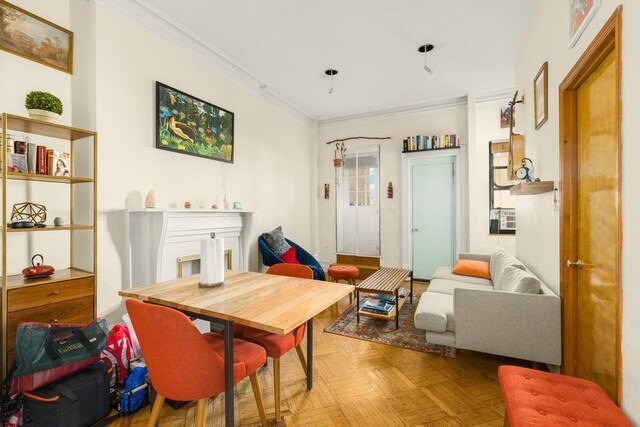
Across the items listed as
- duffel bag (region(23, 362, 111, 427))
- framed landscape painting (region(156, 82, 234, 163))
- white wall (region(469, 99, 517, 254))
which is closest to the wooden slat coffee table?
white wall (region(469, 99, 517, 254))

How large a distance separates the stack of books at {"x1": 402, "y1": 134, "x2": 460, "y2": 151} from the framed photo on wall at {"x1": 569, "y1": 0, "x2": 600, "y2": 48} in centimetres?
328

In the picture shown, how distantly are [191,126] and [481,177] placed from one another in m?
4.43

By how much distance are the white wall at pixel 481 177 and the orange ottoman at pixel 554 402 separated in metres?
3.78

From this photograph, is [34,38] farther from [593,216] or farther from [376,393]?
[593,216]

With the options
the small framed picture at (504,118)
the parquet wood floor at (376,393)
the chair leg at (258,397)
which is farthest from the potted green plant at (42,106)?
the small framed picture at (504,118)

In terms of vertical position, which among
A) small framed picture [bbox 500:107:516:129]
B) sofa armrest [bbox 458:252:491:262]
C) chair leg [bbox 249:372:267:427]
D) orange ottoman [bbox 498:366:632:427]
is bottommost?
chair leg [bbox 249:372:267:427]

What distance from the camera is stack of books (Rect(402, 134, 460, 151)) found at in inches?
205

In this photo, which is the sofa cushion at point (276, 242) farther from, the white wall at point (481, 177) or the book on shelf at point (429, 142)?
the white wall at point (481, 177)

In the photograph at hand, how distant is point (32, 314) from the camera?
A: 199 centimetres

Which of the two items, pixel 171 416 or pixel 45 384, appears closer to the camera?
pixel 45 384

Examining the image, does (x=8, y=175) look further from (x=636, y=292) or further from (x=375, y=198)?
(x=375, y=198)

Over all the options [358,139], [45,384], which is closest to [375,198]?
[358,139]

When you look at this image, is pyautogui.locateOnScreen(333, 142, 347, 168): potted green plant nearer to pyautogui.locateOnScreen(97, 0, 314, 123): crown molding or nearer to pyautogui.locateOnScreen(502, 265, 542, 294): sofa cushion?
pyautogui.locateOnScreen(97, 0, 314, 123): crown molding

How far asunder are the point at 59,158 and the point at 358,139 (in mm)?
4794
